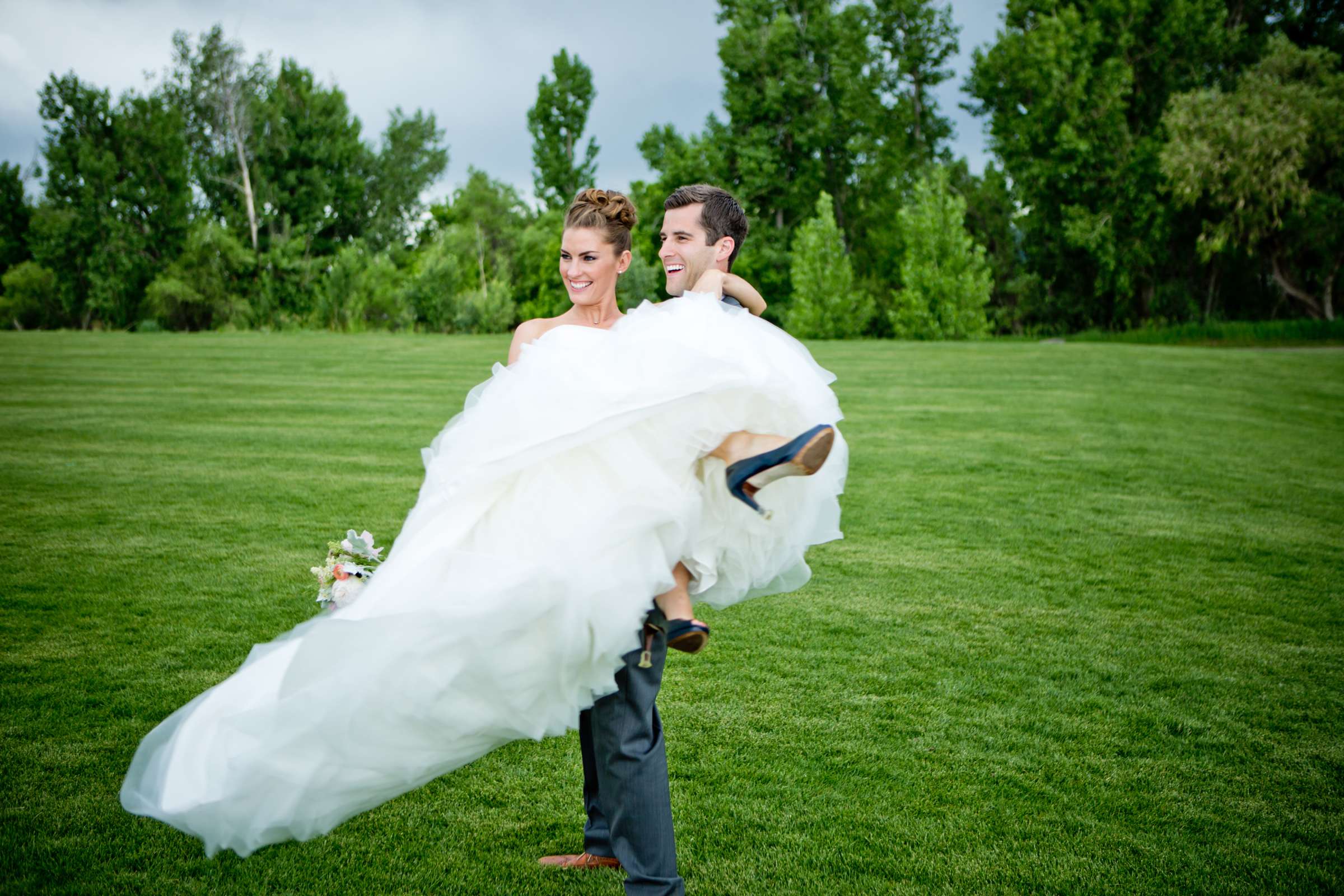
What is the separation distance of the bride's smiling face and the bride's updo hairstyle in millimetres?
22

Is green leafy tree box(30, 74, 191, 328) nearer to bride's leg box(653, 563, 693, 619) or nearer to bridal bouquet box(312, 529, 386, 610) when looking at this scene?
bridal bouquet box(312, 529, 386, 610)

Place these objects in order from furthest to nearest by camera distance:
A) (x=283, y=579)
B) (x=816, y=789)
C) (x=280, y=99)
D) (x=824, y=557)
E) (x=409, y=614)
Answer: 1. (x=280, y=99)
2. (x=824, y=557)
3. (x=283, y=579)
4. (x=816, y=789)
5. (x=409, y=614)

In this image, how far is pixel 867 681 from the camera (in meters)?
4.70

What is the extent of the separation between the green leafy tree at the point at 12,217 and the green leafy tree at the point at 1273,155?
172 ft

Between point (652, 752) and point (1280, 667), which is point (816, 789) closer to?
point (652, 752)

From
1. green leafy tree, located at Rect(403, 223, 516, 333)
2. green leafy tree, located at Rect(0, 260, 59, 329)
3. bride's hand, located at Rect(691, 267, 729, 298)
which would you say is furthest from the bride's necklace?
A: green leafy tree, located at Rect(0, 260, 59, 329)

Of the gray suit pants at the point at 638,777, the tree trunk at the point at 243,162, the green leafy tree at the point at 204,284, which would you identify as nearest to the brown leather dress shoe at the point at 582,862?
the gray suit pants at the point at 638,777

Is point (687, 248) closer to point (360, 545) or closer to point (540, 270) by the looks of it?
point (360, 545)

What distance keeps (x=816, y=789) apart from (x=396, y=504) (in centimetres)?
583

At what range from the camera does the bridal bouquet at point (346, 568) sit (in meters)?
3.38

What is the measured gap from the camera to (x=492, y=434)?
239 cm

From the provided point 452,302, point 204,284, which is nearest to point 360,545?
point 452,302

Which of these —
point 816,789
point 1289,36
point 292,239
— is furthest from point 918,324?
point 816,789

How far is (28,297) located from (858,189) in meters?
41.5
